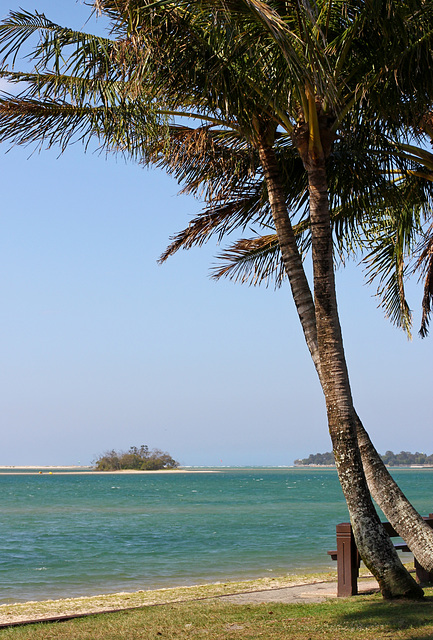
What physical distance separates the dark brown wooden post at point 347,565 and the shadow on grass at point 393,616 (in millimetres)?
897

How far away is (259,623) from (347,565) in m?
2.03

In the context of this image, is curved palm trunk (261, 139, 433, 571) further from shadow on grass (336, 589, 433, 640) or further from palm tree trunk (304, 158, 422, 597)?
shadow on grass (336, 589, 433, 640)

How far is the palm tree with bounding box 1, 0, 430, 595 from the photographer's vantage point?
6699 mm

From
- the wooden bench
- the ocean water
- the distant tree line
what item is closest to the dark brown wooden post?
the wooden bench

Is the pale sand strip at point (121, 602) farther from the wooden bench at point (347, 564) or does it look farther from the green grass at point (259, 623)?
the green grass at point (259, 623)

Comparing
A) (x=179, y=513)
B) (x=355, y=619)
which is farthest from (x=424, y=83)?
(x=179, y=513)

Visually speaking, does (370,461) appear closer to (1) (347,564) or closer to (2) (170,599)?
(1) (347,564)

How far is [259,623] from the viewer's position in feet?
21.0

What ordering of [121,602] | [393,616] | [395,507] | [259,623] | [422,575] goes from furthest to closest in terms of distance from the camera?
[121,602] < [422,575] < [395,507] < [259,623] < [393,616]

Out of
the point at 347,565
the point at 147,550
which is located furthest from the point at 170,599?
the point at 147,550

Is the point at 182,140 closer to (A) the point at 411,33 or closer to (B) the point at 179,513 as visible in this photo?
(A) the point at 411,33

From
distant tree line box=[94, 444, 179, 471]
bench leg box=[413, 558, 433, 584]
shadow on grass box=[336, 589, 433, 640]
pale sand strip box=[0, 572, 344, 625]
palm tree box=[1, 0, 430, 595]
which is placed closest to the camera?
shadow on grass box=[336, 589, 433, 640]

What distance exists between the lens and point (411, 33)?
22.6 feet

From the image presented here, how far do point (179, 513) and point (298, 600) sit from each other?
114 ft
